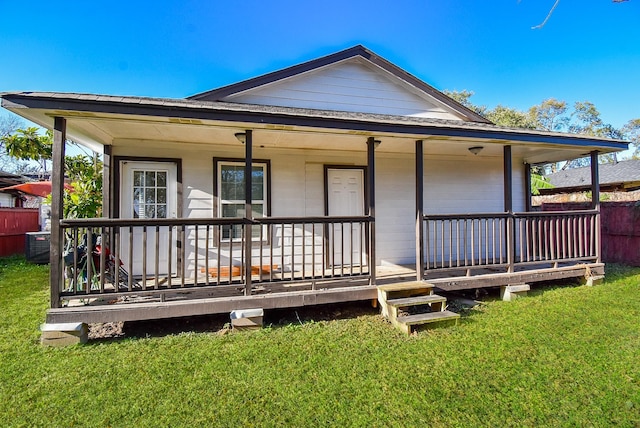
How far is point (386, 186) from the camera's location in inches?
259

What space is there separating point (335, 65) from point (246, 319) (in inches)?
205

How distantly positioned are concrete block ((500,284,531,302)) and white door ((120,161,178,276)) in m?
5.83

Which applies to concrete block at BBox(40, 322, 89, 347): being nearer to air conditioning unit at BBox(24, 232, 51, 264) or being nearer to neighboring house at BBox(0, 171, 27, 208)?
air conditioning unit at BBox(24, 232, 51, 264)

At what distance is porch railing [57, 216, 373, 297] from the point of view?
376cm

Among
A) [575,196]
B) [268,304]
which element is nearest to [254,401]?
[268,304]

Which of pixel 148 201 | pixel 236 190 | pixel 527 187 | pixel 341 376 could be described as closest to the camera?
pixel 341 376

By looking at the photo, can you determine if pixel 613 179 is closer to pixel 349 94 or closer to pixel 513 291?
pixel 513 291

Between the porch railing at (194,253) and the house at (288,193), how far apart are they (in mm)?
32

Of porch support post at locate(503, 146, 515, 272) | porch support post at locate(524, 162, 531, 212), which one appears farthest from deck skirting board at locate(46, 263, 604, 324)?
porch support post at locate(524, 162, 531, 212)

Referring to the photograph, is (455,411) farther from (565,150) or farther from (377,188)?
(565,150)

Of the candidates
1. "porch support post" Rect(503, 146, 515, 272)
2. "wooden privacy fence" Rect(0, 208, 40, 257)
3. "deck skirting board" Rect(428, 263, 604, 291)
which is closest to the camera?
"deck skirting board" Rect(428, 263, 604, 291)

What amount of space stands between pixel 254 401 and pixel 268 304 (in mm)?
1608

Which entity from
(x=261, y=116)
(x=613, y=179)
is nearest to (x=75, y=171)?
(x=261, y=116)

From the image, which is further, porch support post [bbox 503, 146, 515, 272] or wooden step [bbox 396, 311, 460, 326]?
porch support post [bbox 503, 146, 515, 272]
